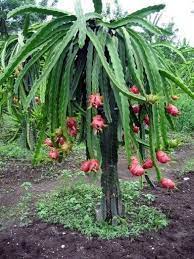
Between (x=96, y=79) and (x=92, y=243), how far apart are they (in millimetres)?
1201

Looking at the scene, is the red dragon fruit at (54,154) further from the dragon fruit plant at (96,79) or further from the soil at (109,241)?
the soil at (109,241)

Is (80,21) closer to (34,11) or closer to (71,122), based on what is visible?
(34,11)

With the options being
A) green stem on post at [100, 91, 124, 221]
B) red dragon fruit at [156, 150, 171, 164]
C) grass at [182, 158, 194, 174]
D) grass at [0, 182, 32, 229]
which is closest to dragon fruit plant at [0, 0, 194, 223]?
red dragon fruit at [156, 150, 171, 164]

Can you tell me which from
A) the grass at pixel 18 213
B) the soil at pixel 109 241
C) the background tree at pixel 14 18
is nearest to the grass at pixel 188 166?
the soil at pixel 109 241

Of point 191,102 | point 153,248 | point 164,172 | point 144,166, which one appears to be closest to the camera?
point 144,166

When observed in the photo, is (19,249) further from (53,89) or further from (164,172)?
(164,172)

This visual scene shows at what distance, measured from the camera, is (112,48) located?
8.35 feet

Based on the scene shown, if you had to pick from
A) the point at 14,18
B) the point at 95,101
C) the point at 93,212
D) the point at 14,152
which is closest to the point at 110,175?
the point at 93,212

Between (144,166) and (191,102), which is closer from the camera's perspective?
(144,166)

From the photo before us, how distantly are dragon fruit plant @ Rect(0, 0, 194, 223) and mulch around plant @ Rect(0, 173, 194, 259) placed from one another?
0.59 meters

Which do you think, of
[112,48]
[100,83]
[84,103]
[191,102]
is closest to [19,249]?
[84,103]

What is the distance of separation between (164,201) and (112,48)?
164cm

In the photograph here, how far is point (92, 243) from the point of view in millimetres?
2992

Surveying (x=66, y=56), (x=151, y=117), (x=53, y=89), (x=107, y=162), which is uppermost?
(x=66, y=56)
